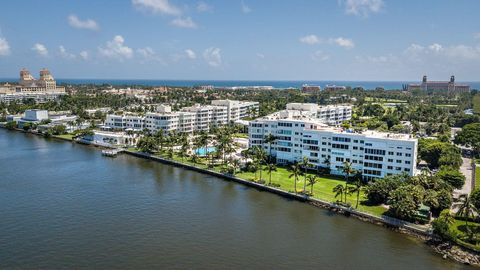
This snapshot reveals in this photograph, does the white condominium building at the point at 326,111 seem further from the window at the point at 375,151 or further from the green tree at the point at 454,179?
the green tree at the point at 454,179

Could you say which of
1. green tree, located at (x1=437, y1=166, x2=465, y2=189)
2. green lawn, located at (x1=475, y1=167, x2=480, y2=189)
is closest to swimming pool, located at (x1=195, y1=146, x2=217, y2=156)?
green tree, located at (x1=437, y1=166, x2=465, y2=189)

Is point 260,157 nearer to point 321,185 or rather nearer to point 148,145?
point 321,185

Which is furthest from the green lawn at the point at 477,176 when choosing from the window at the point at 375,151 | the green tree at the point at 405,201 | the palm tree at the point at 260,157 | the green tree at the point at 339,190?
the palm tree at the point at 260,157

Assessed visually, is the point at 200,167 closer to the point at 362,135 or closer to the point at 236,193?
the point at 236,193

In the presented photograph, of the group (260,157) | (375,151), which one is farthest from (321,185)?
(260,157)

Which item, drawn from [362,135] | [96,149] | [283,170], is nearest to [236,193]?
[283,170]

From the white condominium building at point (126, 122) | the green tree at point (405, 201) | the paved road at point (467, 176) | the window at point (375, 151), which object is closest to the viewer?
the green tree at point (405, 201)

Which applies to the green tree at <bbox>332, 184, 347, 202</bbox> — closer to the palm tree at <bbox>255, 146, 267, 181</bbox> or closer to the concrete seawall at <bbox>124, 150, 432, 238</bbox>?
the concrete seawall at <bbox>124, 150, 432, 238</bbox>
